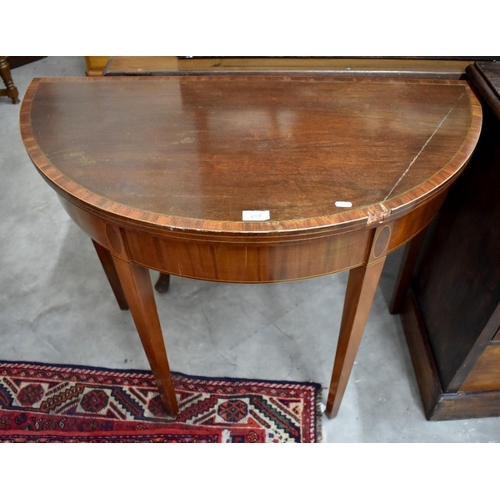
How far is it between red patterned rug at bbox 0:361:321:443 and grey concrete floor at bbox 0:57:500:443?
4 cm

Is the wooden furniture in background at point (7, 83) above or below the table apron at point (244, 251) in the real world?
below

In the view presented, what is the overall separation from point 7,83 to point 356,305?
6.72 feet

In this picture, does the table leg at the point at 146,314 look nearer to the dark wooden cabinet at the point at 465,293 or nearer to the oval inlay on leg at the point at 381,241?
the oval inlay on leg at the point at 381,241

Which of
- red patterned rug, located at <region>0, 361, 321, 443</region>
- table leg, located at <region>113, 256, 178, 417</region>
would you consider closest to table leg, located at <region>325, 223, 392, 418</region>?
red patterned rug, located at <region>0, 361, 321, 443</region>

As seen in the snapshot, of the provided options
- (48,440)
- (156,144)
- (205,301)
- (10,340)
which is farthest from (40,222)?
(156,144)

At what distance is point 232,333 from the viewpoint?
4.11ft

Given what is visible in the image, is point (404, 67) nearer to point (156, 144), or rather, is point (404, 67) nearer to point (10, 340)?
point (156, 144)

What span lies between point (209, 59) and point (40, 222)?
98 cm

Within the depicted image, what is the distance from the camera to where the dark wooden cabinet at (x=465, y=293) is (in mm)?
822

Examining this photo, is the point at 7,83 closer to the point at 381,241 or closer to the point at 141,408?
the point at 141,408

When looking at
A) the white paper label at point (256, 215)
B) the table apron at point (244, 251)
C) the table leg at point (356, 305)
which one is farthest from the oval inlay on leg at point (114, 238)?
the table leg at point (356, 305)

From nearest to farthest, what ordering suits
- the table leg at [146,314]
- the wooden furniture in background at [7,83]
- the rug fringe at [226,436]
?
1. the table leg at [146,314]
2. the rug fringe at [226,436]
3. the wooden furniture in background at [7,83]

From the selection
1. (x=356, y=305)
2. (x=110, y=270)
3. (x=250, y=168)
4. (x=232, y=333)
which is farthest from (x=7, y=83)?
(x=356, y=305)

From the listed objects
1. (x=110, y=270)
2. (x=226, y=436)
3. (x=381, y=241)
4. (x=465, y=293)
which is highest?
(x=381, y=241)
